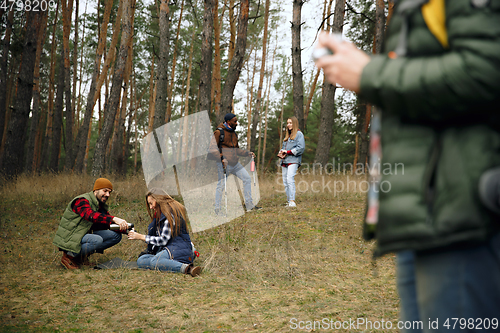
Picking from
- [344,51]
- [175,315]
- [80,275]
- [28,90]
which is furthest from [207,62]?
[344,51]

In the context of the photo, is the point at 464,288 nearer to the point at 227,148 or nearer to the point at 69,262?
the point at 69,262

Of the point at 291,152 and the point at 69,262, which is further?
the point at 291,152

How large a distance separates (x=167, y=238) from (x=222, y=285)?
3.43ft

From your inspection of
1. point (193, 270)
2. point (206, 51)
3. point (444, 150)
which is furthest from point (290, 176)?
point (444, 150)

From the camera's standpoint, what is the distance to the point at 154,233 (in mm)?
4980

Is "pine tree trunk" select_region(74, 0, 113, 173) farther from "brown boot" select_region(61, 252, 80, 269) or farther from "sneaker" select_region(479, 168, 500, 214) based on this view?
"sneaker" select_region(479, 168, 500, 214)

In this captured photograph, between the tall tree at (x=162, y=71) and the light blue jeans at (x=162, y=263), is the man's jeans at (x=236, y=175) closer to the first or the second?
the light blue jeans at (x=162, y=263)

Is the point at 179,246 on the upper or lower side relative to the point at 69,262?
upper

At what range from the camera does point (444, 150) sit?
0.95 metres

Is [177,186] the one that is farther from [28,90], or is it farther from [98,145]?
[28,90]

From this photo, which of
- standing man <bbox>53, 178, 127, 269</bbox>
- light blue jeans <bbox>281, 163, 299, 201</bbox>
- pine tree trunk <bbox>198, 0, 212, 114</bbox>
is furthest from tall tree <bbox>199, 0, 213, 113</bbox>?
standing man <bbox>53, 178, 127, 269</bbox>

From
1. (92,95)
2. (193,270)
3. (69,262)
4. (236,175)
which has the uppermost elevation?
(92,95)

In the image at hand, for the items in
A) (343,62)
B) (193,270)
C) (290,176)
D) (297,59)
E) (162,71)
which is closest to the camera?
(343,62)

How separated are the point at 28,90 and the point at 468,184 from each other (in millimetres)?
12582
